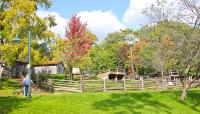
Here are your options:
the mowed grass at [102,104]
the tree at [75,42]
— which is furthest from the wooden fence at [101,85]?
the tree at [75,42]

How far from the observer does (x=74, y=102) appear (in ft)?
95.2

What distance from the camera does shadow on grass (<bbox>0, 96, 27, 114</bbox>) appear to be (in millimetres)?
25427

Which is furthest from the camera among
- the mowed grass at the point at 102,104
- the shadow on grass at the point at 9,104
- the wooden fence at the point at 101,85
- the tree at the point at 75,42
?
the tree at the point at 75,42

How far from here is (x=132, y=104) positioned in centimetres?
2978

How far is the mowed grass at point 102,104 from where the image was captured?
1026 inches

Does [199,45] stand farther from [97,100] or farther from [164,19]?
[97,100]

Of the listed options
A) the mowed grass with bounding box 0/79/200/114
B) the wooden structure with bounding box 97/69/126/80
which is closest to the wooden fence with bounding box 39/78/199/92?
the mowed grass with bounding box 0/79/200/114

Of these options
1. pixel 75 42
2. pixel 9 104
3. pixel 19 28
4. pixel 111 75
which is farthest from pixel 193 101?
pixel 111 75

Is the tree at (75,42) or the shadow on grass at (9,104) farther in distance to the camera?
the tree at (75,42)

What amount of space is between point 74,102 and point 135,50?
5597cm

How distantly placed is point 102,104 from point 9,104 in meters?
6.21

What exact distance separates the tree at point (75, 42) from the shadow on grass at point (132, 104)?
26.1 m

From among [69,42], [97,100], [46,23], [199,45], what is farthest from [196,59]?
[69,42]

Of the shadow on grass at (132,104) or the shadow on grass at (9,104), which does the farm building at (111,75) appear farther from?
the shadow on grass at (9,104)
